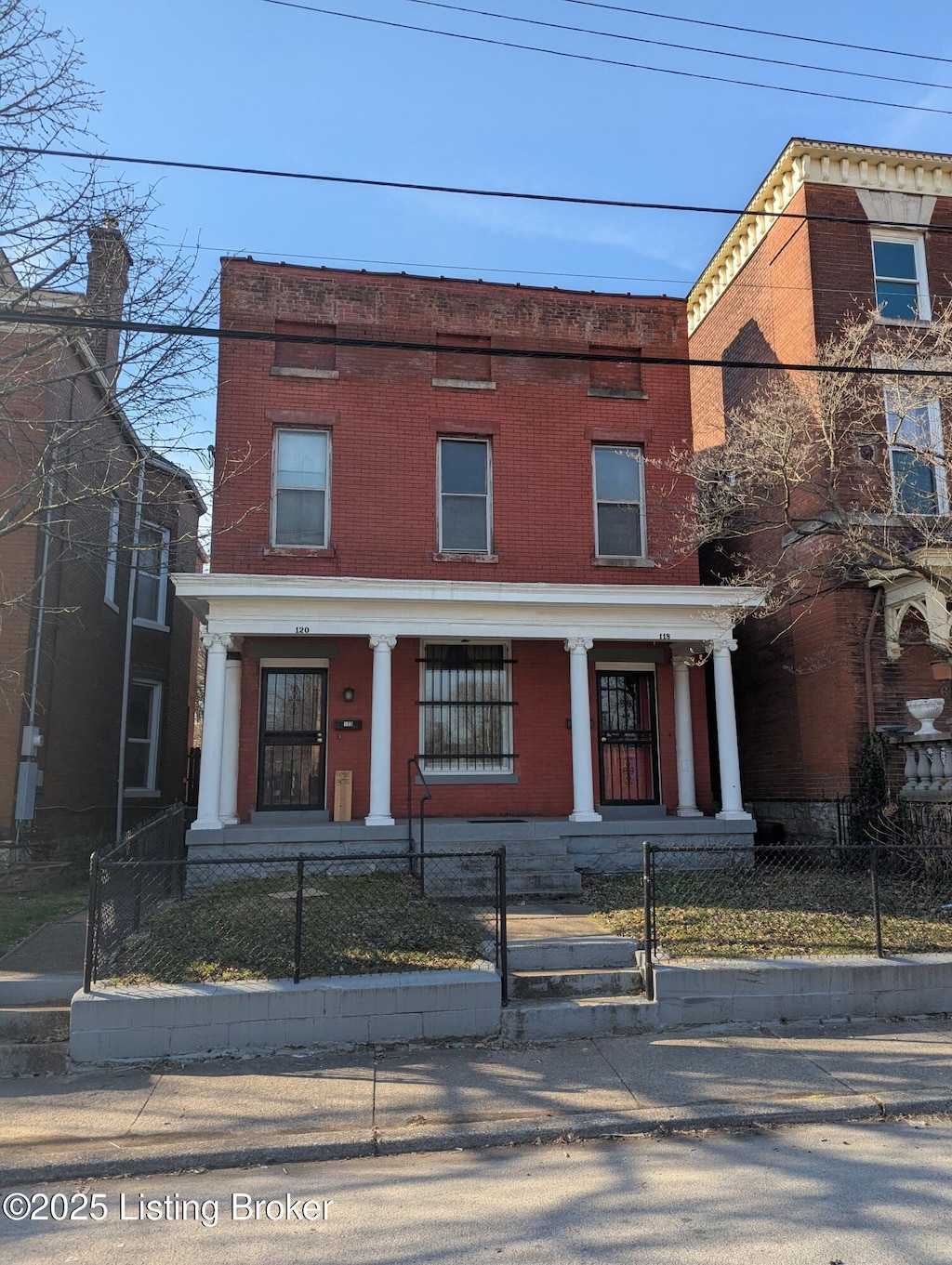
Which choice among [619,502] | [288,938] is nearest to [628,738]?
[619,502]

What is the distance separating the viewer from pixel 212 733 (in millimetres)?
11695

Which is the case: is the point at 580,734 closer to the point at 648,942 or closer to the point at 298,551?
the point at 298,551

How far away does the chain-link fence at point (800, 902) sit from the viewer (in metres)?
7.86

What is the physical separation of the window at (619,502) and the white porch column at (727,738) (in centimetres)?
219

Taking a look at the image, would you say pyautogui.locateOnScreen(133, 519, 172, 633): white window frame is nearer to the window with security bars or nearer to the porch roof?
the porch roof

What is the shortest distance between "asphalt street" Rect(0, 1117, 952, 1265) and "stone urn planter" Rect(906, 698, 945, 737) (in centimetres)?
772

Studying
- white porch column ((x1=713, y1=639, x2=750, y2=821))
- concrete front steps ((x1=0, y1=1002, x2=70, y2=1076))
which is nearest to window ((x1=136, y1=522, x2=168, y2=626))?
white porch column ((x1=713, y1=639, x2=750, y2=821))

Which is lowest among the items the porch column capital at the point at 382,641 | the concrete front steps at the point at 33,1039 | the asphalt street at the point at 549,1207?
the asphalt street at the point at 549,1207

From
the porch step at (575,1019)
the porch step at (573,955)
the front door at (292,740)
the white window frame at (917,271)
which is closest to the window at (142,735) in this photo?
the front door at (292,740)

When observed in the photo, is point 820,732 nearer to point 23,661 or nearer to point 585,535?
point 585,535

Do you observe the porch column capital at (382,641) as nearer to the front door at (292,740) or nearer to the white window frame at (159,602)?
the front door at (292,740)

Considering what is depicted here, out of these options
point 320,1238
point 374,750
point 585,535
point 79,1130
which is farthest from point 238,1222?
point 585,535

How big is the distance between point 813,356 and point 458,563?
650cm

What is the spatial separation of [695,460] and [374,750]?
7005 mm
